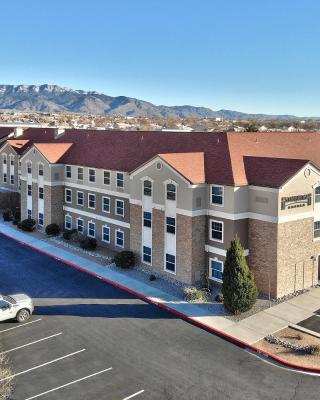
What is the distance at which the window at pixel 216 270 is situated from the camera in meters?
30.6

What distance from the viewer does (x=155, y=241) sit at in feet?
109

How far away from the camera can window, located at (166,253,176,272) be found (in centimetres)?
3203

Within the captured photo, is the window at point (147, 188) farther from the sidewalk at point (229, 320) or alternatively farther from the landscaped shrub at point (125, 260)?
the sidewalk at point (229, 320)

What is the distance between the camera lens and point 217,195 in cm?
3045

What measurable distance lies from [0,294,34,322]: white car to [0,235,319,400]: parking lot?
48 centimetres

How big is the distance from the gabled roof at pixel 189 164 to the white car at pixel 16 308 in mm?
12727

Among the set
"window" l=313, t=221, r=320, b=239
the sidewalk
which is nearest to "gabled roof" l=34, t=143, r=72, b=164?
the sidewalk

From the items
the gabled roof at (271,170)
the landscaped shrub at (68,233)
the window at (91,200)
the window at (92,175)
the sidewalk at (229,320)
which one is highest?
the gabled roof at (271,170)

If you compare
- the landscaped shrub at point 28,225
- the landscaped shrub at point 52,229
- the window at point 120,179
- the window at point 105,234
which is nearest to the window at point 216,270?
the window at point 120,179

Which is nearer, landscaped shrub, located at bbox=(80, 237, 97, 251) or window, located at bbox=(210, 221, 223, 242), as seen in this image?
window, located at bbox=(210, 221, 223, 242)

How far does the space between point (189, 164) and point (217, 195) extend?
10.2ft

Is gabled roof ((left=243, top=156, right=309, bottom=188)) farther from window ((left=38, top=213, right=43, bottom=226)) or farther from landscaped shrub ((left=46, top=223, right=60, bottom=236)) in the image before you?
window ((left=38, top=213, right=43, bottom=226))

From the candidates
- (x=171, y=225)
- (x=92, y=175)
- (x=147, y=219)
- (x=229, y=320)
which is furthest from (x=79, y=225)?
(x=229, y=320)

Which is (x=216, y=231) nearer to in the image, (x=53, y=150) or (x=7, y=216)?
(x=53, y=150)
